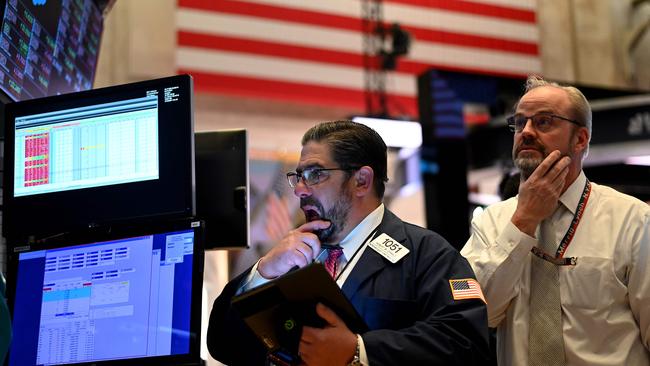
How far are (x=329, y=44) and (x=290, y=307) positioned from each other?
26.8 feet

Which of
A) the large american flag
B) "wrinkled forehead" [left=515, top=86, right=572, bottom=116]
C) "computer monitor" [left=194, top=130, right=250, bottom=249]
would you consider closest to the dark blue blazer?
"computer monitor" [left=194, top=130, right=250, bottom=249]

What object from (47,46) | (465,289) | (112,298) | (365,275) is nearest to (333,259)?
(365,275)

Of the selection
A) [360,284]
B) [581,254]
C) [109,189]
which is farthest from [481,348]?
[109,189]

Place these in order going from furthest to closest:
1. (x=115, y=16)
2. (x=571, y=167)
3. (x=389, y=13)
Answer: (x=389, y=13)
(x=115, y=16)
(x=571, y=167)

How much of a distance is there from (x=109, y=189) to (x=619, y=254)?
1.69m

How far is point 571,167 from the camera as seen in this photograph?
3033mm

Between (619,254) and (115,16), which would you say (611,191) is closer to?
(619,254)

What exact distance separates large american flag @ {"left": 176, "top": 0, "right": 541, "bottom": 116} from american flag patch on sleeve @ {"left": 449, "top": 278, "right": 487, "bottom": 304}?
24.2ft

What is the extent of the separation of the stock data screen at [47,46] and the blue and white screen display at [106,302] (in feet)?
2.87

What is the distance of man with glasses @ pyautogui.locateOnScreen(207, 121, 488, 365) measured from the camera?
7.74ft

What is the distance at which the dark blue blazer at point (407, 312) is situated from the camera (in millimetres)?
2361

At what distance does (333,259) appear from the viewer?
2713 millimetres

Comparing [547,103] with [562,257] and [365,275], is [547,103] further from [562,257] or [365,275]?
[365,275]

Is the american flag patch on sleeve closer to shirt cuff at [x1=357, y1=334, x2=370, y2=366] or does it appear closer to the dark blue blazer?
the dark blue blazer
